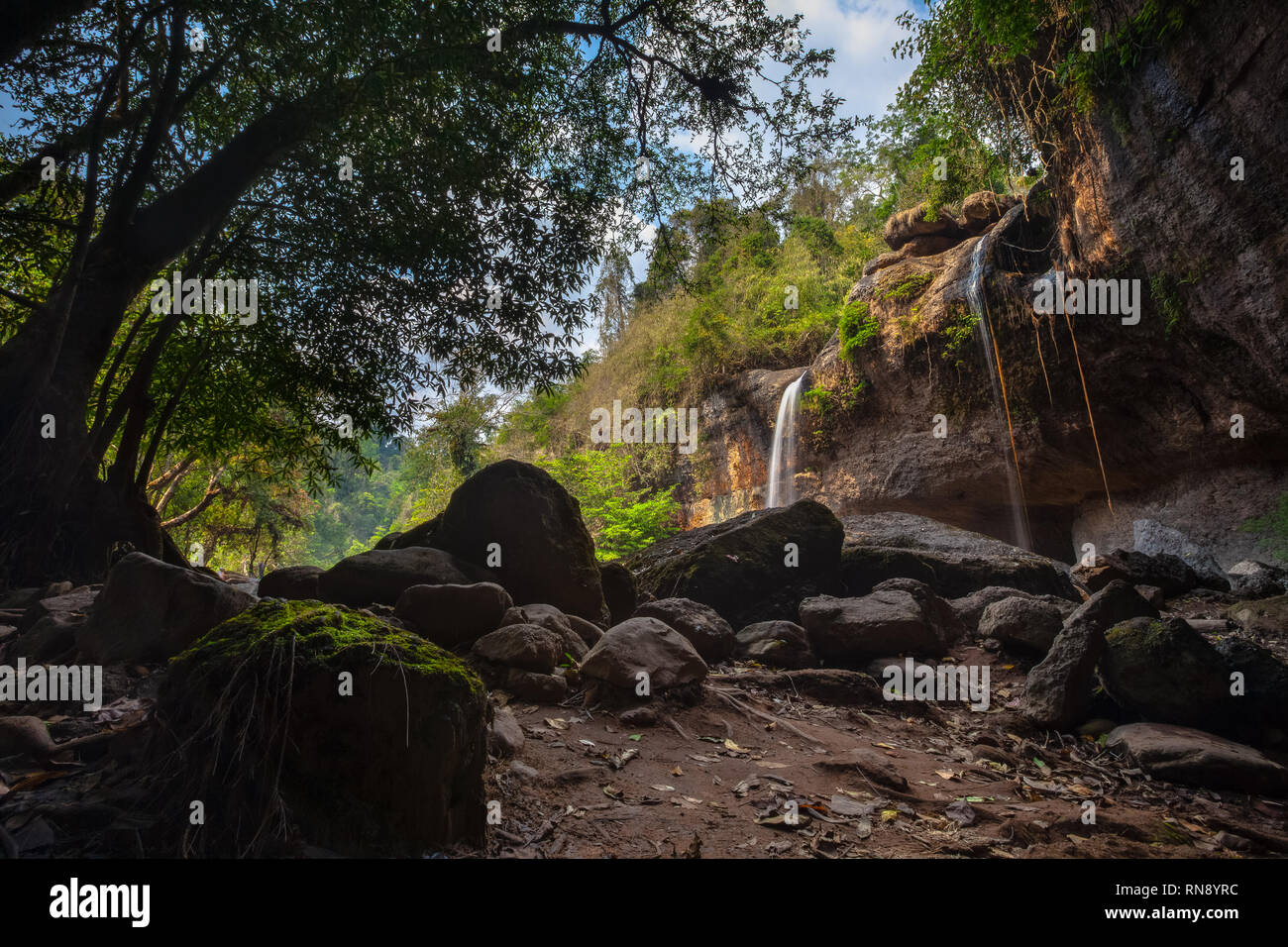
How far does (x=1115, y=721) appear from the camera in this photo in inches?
187

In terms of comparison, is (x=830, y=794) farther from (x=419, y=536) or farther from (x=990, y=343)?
(x=990, y=343)

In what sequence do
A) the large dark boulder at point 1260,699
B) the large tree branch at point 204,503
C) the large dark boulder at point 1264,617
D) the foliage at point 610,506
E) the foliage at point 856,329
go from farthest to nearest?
the foliage at point 610,506, the foliage at point 856,329, the large tree branch at point 204,503, the large dark boulder at point 1264,617, the large dark boulder at point 1260,699

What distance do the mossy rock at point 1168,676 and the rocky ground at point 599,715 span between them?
0.02 meters

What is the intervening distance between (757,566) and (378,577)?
4.85 meters

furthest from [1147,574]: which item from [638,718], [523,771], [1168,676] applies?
[523,771]

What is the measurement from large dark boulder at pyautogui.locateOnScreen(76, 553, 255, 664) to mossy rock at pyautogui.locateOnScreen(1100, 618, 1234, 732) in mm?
6765

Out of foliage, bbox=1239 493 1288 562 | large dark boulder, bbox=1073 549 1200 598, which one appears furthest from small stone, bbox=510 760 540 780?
foliage, bbox=1239 493 1288 562

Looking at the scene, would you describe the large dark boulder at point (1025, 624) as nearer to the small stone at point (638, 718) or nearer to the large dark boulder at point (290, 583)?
the small stone at point (638, 718)

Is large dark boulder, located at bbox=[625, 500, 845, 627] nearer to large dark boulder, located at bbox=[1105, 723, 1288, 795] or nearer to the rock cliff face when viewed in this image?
large dark boulder, located at bbox=[1105, 723, 1288, 795]

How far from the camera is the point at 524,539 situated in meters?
6.56

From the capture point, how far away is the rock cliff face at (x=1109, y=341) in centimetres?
801

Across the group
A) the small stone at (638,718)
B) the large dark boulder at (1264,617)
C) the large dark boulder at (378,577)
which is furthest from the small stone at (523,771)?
the large dark boulder at (1264,617)

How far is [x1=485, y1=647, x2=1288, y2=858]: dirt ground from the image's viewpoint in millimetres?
2760
